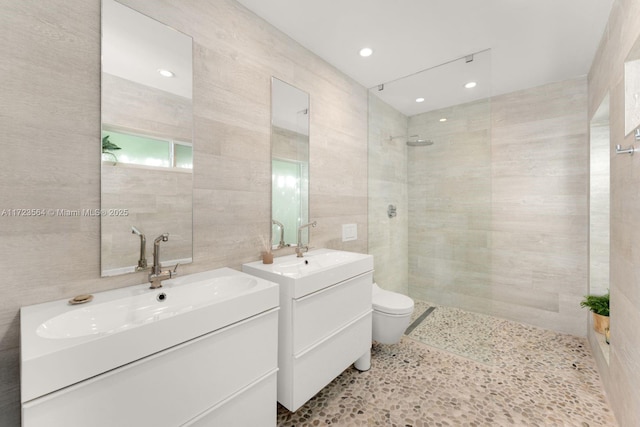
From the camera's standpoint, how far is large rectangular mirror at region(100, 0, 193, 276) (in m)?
1.23

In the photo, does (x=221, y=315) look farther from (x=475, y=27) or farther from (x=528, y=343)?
(x=528, y=343)

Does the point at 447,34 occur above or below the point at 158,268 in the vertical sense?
above

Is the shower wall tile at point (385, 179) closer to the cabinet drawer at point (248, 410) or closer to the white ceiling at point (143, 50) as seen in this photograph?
the cabinet drawer at point (248, 410)

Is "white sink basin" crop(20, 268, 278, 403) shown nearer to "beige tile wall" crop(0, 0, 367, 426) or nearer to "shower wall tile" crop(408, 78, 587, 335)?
"beige tile wall" crop(0, 0, 367, 426)

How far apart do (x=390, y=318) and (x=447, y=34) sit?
2.17m

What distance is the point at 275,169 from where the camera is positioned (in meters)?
1.94

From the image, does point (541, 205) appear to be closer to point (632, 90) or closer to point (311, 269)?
point (632, 90)

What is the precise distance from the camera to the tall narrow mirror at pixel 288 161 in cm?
194

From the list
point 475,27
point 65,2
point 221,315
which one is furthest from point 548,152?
point 65,2

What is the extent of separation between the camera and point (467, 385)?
6.25 ft

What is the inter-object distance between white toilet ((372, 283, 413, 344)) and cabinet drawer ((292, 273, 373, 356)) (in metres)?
0.21

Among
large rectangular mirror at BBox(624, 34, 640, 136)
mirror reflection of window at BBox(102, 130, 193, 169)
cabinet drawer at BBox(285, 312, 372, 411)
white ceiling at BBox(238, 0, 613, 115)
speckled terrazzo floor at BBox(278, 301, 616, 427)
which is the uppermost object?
white ceiling at BBox(238, 0, 613, 115)

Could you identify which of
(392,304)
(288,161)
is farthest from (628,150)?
(288,161)

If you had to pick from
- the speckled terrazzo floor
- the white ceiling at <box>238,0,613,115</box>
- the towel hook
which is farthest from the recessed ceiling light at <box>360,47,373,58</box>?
the speckled terrazzo floor
